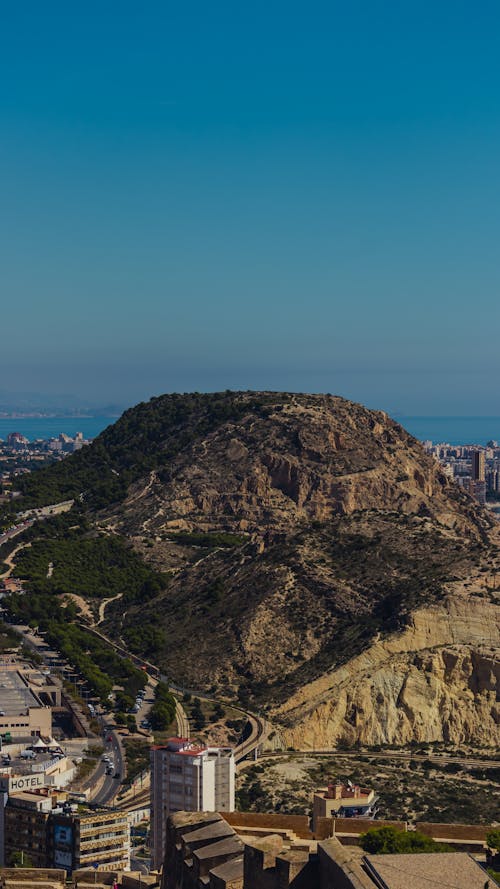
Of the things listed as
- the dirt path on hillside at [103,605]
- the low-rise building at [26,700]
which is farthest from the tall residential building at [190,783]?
the dirt path on hillside at [103,605]

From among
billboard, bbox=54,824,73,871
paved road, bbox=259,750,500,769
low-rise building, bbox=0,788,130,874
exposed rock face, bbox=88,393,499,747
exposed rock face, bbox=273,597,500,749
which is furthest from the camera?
exposed rock face, bbox=88,393,499,747

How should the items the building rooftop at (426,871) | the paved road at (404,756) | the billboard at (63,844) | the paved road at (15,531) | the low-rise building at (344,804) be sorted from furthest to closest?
the paved road at (15,531), the paved road at (404,756), the billboard at (63,844), the low-rise building at (344,804), the building rooftop at (426,871)

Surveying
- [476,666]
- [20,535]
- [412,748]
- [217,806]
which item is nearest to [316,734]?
[412,748]

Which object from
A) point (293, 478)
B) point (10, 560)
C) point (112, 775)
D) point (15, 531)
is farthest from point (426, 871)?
point (15, 531)

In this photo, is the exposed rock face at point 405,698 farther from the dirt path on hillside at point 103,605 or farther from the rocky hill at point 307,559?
the dirt path on hillside at point 103,605

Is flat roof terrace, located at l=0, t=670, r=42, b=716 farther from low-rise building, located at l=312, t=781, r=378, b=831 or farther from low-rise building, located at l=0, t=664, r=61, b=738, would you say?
low-rise building, located at l=312, t=781, r=378, b=831

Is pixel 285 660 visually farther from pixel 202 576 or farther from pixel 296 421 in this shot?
pixel 296 421

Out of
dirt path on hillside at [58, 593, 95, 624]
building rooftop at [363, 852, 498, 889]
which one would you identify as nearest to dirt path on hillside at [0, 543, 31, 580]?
dirt path on hillside at [58, 593, 95, 624]
